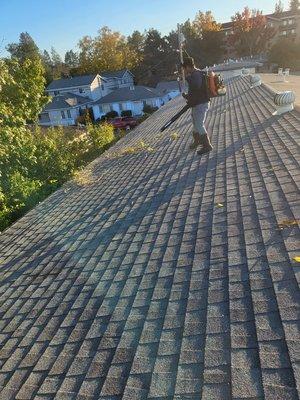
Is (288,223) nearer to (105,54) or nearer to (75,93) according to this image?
(75,93)

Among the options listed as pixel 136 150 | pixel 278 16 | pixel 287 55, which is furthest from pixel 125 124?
pixel 278 16

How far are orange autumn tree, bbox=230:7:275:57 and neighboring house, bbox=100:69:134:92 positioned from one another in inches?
887

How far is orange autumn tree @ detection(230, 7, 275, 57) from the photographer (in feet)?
225

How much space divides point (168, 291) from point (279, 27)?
83.3m

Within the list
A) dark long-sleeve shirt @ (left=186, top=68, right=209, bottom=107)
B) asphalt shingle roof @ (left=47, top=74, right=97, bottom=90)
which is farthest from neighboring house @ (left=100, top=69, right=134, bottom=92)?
dark long-sleeve shirt @ (left=186, top=68, right=209, bottom=107)

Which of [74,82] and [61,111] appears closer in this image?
[61,111]

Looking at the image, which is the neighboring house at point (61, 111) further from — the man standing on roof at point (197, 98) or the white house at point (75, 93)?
the man standing on roof at point (197, 98)

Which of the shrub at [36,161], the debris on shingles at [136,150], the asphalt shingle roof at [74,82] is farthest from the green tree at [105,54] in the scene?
the debris on shingles at [136,150]

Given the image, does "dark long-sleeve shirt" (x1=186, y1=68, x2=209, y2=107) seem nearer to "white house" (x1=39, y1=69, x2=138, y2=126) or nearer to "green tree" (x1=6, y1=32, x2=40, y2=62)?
"white house" (x1=39, y1=69, x2=138, y2=126)

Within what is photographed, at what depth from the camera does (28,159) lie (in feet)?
48.1

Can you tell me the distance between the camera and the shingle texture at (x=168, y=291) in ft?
8.41

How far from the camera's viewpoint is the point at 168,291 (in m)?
3.67

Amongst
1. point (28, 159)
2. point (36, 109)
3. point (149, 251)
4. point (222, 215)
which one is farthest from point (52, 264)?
point (36, 109)

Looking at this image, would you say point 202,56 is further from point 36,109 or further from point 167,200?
point 167,200
